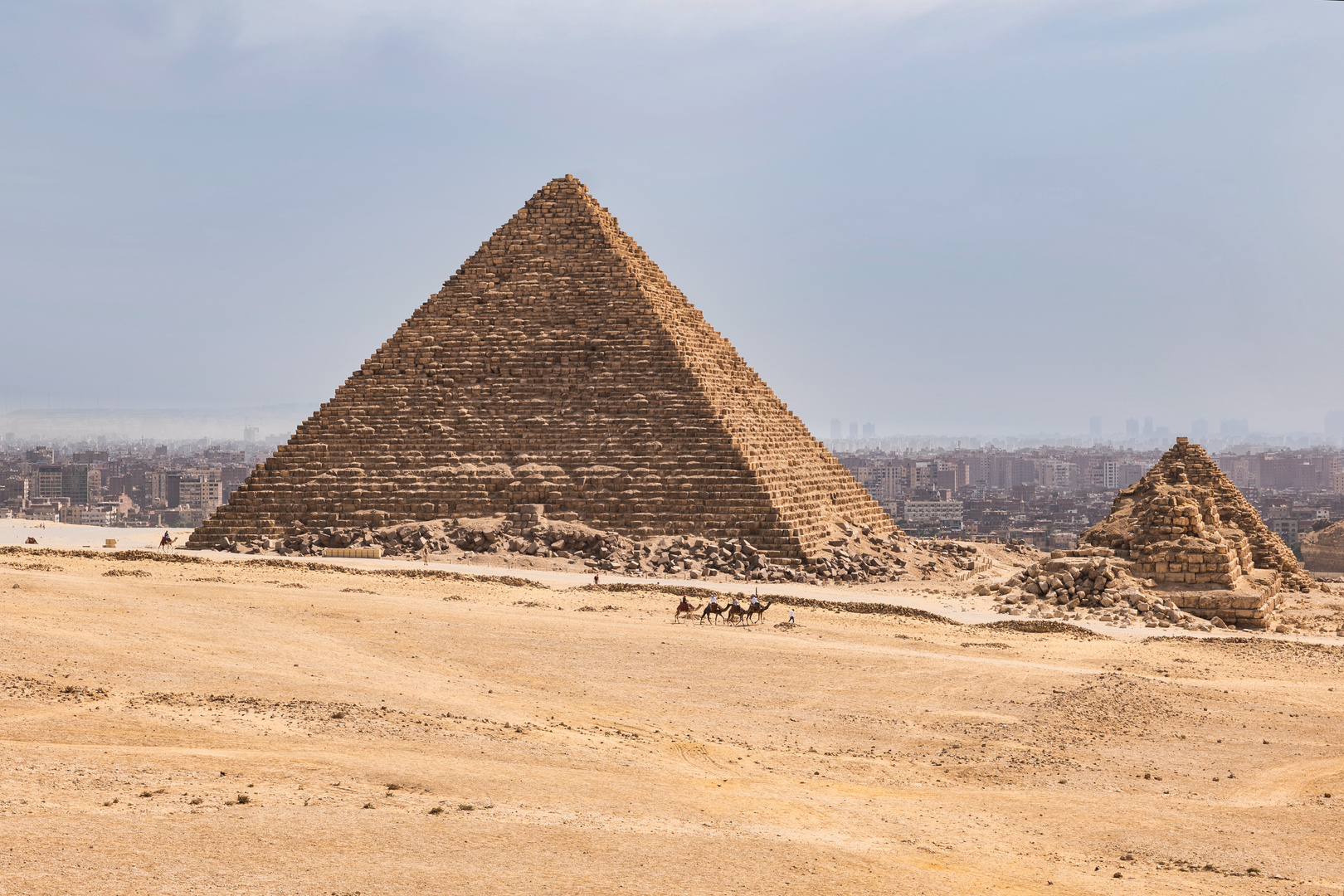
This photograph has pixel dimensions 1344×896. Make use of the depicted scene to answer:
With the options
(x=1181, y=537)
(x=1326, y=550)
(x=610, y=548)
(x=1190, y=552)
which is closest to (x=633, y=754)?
(x=1190, y=552)

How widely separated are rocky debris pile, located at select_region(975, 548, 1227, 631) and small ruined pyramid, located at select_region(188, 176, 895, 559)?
611 centimetres

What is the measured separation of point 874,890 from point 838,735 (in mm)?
4660

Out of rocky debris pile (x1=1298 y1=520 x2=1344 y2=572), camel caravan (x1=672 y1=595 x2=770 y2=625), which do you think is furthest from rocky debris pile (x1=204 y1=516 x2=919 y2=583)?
rocky debris pile (x1=1298 y1=520 x2=1344 y2=572)

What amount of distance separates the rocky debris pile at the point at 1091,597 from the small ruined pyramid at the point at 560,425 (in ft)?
20.0

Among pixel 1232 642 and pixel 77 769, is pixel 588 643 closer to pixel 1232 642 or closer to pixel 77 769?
pixel 77 769

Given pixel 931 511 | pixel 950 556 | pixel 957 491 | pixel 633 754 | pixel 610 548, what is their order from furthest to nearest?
1. pixel 957 491
2. pixel 931 511
3. pixel 950 556
4. pixel 610 548
5. pixel 633 754

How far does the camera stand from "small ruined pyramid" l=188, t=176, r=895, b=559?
29.1m

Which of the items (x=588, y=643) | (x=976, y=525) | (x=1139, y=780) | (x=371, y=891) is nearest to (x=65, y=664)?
(x=588, y=643)

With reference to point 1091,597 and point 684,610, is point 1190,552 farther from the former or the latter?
point 684,610

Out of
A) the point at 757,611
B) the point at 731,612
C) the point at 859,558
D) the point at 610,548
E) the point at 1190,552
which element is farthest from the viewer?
the point at 859,558

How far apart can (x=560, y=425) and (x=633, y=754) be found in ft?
69.1

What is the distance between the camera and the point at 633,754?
10.4m

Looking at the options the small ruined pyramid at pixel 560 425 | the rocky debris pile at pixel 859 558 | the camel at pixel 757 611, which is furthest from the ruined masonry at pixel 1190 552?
the camel at pixel 757 611

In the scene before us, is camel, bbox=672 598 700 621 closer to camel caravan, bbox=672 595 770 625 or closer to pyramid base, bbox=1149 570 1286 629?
camel caravan, bbox=672 595 770 625
